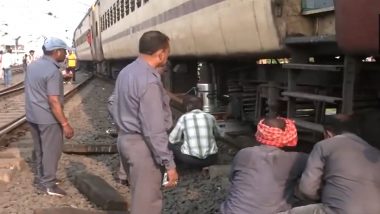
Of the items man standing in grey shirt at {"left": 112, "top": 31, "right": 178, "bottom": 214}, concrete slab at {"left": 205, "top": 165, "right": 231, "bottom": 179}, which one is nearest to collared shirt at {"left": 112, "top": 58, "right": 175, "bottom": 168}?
man standing in grey shirt at {"left": 112, "top": 31, "right": 178, "bottom": 214}

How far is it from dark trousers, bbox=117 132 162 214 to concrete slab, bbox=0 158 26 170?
339 cm

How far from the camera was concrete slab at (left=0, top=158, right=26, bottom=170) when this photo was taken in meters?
6.95

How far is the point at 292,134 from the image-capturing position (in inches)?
137

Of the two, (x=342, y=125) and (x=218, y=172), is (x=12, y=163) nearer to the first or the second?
(x=218, y=172)

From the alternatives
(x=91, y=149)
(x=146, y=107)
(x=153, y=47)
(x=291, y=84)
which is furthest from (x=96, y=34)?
(x=146, y=107)

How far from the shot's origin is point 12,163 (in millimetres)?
7027

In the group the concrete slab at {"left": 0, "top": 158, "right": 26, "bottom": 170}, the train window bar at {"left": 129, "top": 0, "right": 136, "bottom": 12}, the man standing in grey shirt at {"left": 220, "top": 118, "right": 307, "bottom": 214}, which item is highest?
the train window bar at {"left": 129, "top": 0, "right": 136, "bottom": 12}

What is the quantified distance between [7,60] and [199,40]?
17.4 meters

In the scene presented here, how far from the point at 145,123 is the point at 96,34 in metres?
22.6

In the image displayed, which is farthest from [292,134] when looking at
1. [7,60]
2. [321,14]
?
[7,60]

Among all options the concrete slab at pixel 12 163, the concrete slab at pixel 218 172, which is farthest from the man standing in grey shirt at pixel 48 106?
the concrete slab at pixel 218 172

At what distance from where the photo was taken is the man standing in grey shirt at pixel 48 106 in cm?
574

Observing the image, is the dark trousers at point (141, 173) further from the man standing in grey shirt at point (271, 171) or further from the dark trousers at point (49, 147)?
the dark trousers at point (49, 147)

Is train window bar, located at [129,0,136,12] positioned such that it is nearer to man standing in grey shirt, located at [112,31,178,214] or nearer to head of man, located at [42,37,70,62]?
head of man, located at [42,37,70,62]
